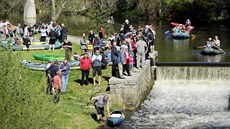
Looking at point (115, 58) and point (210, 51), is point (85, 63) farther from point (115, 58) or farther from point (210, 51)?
point (210, 51)

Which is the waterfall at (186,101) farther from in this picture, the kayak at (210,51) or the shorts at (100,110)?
the kayak at (210,51)

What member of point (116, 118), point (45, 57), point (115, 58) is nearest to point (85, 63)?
point (115, 58)

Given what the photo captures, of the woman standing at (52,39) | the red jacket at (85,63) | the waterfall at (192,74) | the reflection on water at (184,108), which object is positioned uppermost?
the woman standing at (52,39)

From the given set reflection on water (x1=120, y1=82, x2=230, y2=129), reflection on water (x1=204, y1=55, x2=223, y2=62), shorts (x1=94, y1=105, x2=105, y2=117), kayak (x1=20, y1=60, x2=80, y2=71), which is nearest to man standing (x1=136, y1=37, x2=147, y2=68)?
reflection on water (x1=120, y1=82, x2=230, y2=129)

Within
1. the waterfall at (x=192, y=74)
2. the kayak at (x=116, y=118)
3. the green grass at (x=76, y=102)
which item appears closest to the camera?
the green grass at (x=76, y=102)

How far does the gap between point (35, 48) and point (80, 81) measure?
7042 millimetres

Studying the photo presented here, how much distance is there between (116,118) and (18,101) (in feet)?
25.9

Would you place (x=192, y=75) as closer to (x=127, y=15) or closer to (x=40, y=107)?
(x=40, y=107)

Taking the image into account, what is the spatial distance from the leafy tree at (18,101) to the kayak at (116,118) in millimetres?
6562

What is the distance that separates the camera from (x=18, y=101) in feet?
34.9

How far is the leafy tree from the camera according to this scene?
34.1 feet

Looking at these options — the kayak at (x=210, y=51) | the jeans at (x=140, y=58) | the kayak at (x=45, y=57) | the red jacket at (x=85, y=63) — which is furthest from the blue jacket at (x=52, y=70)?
the kayak at (x=210, y=51)

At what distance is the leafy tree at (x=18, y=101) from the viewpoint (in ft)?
34.1

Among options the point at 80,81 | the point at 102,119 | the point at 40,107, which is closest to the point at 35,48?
the point at 80,81
